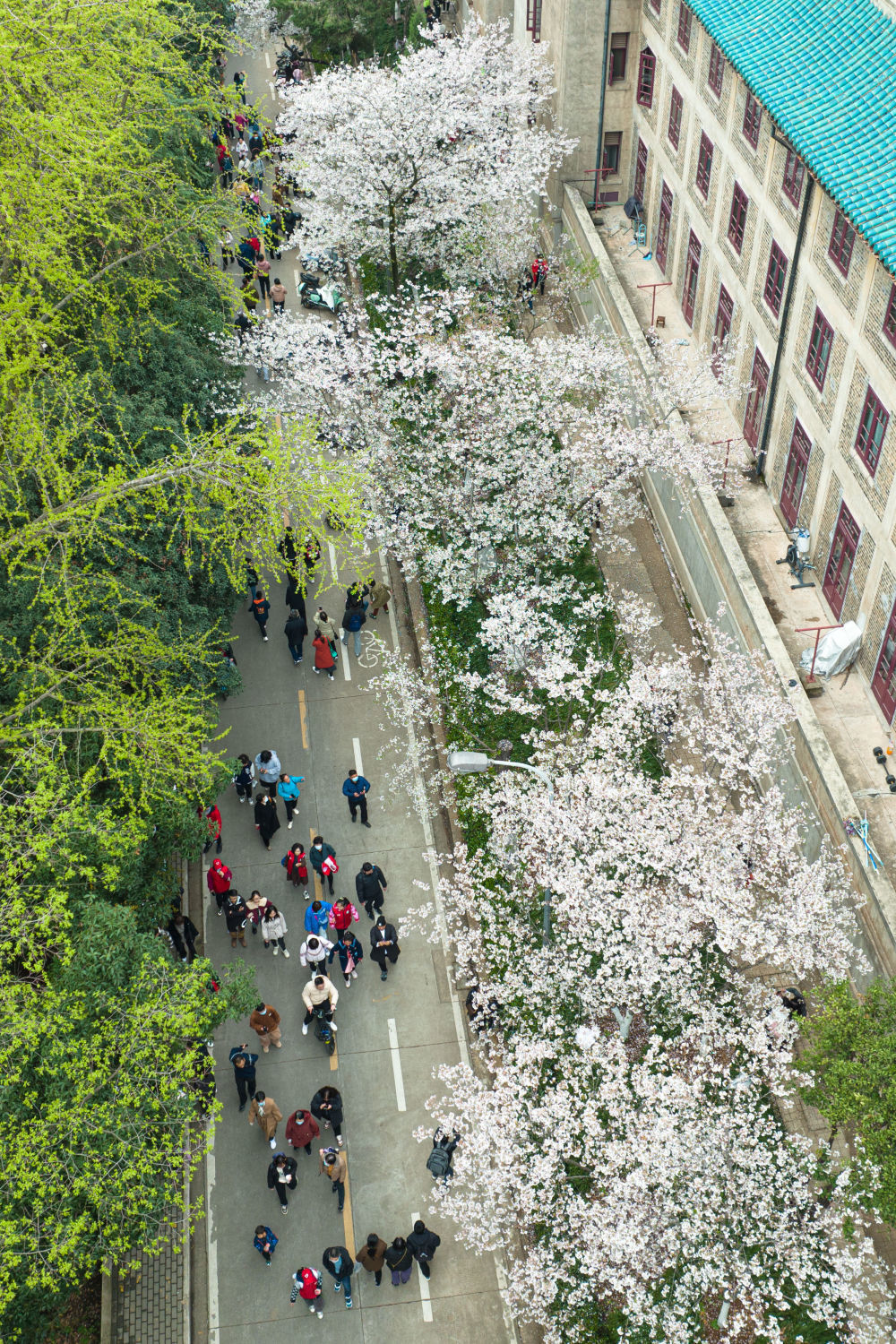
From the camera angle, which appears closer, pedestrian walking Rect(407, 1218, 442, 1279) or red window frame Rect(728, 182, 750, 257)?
pedestrian walking Rect(407, 1218, 442, 1279)

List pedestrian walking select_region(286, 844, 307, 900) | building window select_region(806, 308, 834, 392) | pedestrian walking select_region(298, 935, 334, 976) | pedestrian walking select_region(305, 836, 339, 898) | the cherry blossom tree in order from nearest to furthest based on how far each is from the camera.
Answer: pedestrian walking select_region(298, 935, 334, 976) < pedestrian walking select_region(305, 836, 339, 898) < pedestrian walking select_region(286, 844, 307, 900) < building window select_region(806, 308, 834, 392) < the cherry blossom tree

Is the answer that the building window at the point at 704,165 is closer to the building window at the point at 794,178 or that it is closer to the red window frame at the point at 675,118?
the red window frame at the point at 675,118

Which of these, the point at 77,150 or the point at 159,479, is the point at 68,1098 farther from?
the point at 77,150

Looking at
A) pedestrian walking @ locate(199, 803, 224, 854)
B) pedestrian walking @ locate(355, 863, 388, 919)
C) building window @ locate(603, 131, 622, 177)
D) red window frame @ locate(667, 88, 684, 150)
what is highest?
building window @ locate(603, 131, 622, 177)

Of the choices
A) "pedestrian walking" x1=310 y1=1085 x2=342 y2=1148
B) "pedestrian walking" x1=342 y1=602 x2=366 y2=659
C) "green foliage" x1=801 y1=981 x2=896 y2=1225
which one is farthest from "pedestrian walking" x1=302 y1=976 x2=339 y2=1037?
"pedestrian walking" x1=342 y1=602 x2=366 y2=659

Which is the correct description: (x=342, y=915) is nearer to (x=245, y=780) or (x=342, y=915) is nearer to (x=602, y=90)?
(x=245, y=780)

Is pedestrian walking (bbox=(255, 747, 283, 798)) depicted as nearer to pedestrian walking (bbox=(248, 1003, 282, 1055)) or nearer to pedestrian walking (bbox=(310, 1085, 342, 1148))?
pedestrian walking (bbox=(248, 1003, 282, 1055))

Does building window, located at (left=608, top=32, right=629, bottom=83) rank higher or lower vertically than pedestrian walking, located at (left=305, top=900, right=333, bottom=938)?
higher

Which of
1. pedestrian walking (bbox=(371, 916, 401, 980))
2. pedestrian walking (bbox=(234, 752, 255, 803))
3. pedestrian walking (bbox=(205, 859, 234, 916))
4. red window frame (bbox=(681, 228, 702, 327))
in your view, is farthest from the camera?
red window frame (bbox=(681, 228, 702, 327))
